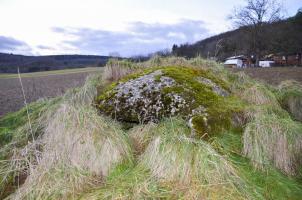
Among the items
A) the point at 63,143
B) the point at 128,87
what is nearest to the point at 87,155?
the point at 63,143

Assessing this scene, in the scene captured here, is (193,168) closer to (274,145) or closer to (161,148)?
(161,148)

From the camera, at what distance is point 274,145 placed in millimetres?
3453

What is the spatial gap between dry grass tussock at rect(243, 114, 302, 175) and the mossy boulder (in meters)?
0.51

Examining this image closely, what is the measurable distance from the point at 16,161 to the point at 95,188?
1.16 metres

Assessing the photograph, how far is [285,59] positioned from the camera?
4634 centimetres

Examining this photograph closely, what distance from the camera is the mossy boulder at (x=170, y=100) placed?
4039mm

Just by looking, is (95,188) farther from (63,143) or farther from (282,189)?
(282,189)

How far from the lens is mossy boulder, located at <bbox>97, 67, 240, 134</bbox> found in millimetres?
4039

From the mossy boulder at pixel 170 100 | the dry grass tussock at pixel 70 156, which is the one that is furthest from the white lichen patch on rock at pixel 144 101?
the dry grass tussock at pixel 70 156

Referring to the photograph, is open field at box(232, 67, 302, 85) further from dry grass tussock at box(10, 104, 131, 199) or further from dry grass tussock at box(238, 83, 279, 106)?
dry grass tussock at box(10, 104, 131, 199)

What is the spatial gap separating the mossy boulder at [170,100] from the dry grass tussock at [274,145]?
510 millimetres

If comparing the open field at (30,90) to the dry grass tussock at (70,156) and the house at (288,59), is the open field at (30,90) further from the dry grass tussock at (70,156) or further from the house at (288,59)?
the house at (288,59)

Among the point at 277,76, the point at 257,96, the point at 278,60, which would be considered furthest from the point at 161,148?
the point at 278,60

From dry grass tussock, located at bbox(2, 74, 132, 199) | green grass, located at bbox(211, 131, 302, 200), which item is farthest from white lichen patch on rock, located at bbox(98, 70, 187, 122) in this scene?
green grass, located at bbox(211, 131, 302, 200)
